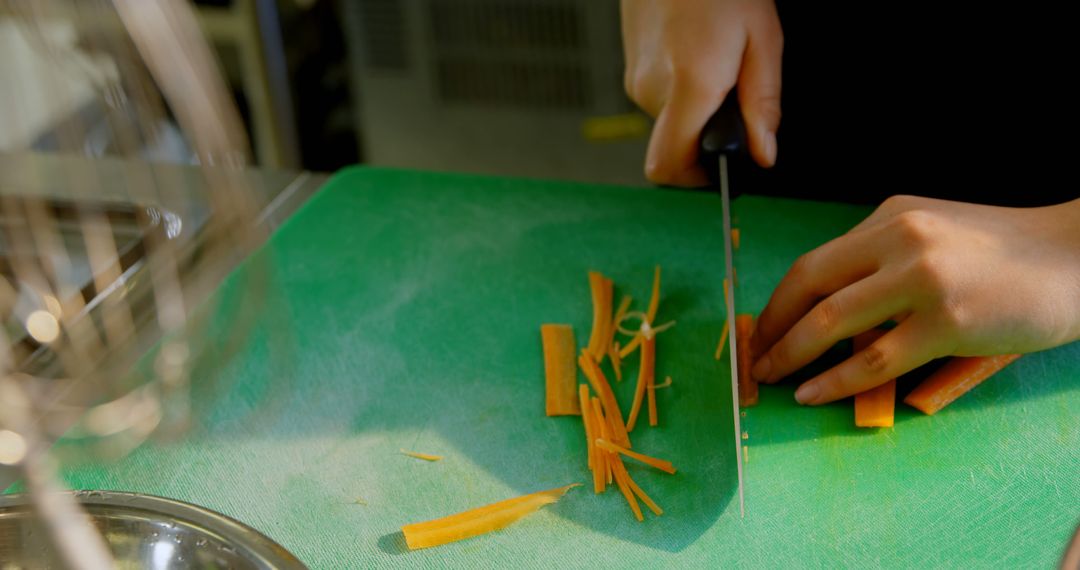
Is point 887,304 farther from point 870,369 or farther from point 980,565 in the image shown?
point 980,565

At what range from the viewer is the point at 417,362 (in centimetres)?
98

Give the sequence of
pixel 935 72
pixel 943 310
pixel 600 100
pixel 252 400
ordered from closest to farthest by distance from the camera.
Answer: pixel 943 310 → pixel 252 400 → pixel 935 72 → pixel 600 100

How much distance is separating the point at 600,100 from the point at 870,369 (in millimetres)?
1268

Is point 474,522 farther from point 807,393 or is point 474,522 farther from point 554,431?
point 807,393

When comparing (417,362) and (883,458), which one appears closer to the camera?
(883,458)

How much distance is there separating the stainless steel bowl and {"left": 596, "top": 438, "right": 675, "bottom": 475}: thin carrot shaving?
0.26 meters

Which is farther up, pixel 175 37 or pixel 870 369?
pixel 175 37

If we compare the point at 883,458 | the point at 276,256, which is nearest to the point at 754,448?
the point at 883,458

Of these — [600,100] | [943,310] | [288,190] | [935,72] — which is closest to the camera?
[943,310]

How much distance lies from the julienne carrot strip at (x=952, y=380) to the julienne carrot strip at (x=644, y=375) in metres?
0.21

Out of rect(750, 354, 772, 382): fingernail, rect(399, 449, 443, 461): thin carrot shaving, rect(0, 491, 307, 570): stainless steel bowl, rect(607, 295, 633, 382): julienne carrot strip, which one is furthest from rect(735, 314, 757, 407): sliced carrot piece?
rect(0, 491, 307, 570): stainless steel bowl

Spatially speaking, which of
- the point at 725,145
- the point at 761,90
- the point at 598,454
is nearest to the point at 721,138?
the point at 725,145

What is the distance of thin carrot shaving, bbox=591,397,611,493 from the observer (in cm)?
83

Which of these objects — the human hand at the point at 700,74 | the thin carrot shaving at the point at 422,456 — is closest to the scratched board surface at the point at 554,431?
the thin carrot shaving at the point at 422,456
